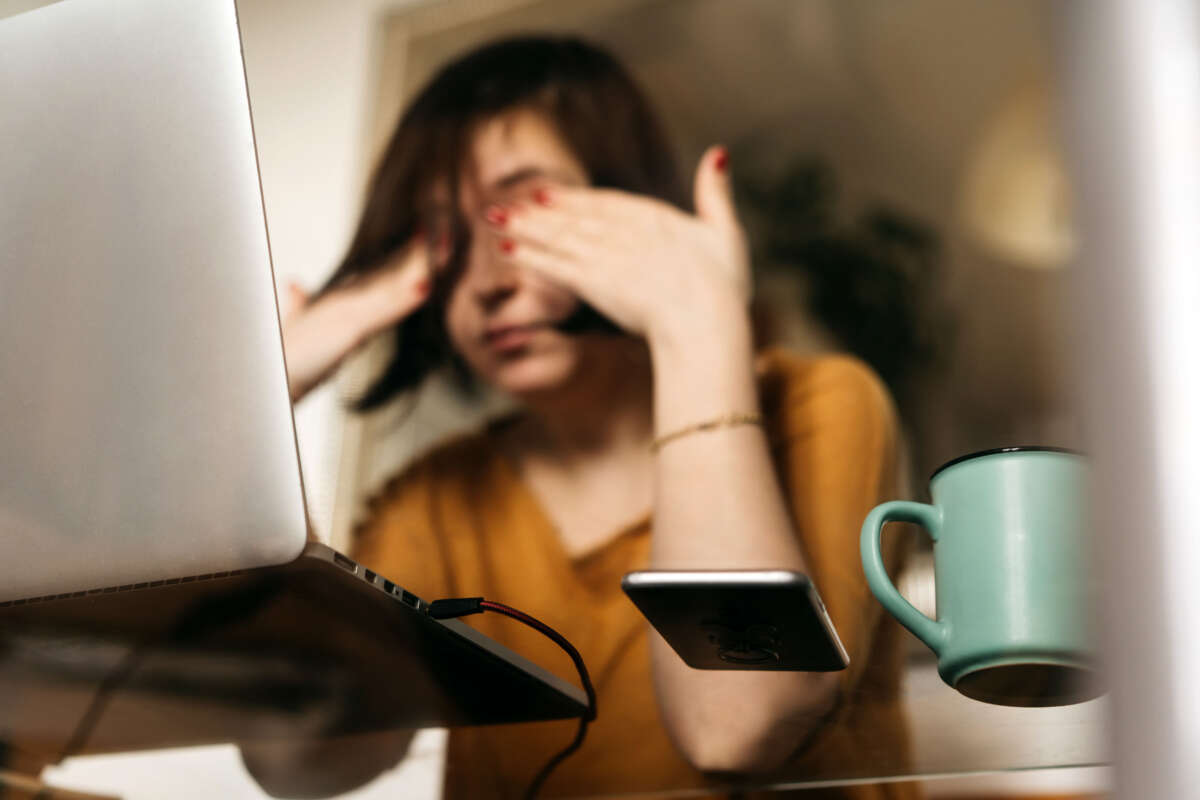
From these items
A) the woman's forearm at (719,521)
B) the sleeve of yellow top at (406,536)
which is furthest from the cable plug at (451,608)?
the sleeve of yellow top at (406,536)

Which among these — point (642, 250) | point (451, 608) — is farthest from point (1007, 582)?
point (642, 250)

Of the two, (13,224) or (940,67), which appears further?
(940,67)

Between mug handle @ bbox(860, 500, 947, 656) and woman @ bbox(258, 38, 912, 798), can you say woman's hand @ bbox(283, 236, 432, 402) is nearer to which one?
woman @ bbox(258, 38, 912, 798)

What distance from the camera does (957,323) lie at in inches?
36.1

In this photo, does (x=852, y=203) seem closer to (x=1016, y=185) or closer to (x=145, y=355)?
(x=1016, y=185)

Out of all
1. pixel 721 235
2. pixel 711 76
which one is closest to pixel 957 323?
pixel 721 235

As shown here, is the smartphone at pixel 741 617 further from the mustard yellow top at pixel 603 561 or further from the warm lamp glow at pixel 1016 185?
the warm lamp glow at pixel 1016 185

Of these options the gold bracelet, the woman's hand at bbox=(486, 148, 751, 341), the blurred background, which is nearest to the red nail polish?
the woman's hand at bbox=(486, 148, 751, 341)

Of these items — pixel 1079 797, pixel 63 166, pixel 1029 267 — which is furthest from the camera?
pixel 1029 267

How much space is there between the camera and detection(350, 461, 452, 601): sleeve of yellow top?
1.03m

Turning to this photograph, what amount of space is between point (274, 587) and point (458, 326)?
649 mm

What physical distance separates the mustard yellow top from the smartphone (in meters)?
0.15

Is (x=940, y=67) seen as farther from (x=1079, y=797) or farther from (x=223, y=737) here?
(x=223, y=737)

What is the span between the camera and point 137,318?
1.60ft
